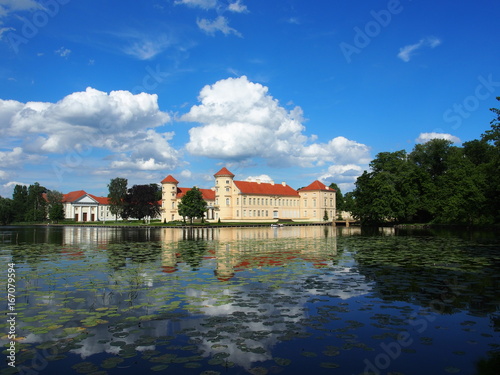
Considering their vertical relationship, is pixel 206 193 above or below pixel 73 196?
below

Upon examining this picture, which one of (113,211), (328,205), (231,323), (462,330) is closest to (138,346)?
(231,323)

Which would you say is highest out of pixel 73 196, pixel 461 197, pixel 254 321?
pixel 73 196

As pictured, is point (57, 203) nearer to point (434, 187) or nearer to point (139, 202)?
point (139, 202)

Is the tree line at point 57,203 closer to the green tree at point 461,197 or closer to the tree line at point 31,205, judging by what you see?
the tree line at point 31,205

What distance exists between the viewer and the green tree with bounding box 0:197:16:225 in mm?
104312

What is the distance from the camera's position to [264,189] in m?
110

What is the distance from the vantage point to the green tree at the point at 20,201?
381 feet

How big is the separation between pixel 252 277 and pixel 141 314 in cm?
520

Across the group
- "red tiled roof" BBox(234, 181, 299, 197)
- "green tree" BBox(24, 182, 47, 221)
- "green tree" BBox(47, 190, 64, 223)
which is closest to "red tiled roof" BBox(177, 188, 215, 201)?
"red tiled roof" BBox(234, 181, 299, 197)

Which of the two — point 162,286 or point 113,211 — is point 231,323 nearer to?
point 162,286

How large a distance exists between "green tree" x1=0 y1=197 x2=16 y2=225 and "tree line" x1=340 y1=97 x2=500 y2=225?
299 feet

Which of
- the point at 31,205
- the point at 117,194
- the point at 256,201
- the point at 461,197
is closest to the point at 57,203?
the point at 31,205

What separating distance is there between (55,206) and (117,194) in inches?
703

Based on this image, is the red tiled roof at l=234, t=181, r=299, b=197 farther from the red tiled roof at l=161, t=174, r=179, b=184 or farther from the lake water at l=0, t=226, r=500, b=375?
the lake water at l=0, t=226, r=500, b=375
